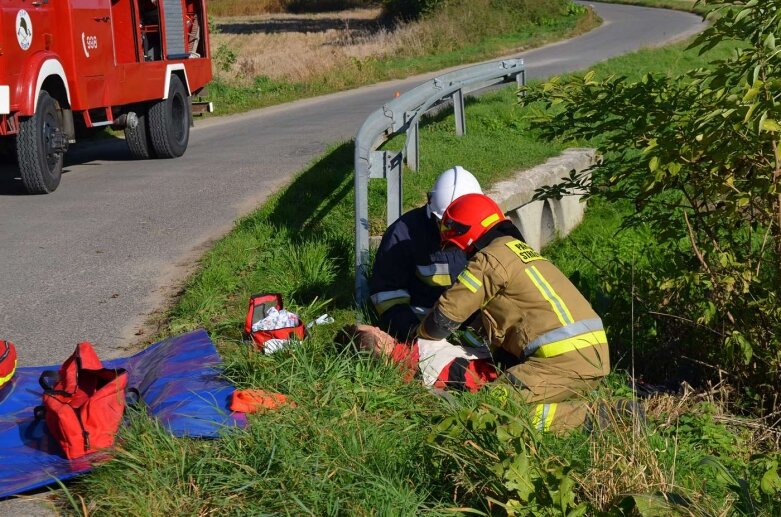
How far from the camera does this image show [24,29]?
9.76 m

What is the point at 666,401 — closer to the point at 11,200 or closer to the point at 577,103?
the point at 577,103

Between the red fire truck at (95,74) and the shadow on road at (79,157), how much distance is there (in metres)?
0.53

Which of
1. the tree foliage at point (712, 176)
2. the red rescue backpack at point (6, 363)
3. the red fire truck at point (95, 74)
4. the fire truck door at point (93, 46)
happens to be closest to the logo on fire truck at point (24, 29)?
the red fire truck at point (95, 74)

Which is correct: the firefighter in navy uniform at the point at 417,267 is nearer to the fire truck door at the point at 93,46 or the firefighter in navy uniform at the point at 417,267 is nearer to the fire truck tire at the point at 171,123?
the fire truck door at the point at 93,46

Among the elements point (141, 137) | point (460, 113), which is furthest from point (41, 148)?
point (460, 113)

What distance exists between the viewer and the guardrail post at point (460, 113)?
10616 millimetres

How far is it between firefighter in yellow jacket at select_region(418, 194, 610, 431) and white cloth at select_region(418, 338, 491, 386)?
0.33 metres

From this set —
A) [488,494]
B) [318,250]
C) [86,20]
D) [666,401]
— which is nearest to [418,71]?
[86,20]

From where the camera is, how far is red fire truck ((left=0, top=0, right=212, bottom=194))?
970 centimetres

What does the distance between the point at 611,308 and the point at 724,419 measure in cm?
115

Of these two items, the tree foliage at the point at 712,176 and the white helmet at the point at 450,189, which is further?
the white helmet at the point at 450,189

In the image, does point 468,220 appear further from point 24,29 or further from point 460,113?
point 24,29

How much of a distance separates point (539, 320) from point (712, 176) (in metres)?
1.10

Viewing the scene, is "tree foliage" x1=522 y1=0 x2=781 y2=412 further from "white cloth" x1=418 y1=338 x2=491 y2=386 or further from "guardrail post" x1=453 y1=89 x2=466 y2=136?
"guardrail post" x1=453 y1=89 x2=466 y2=136
